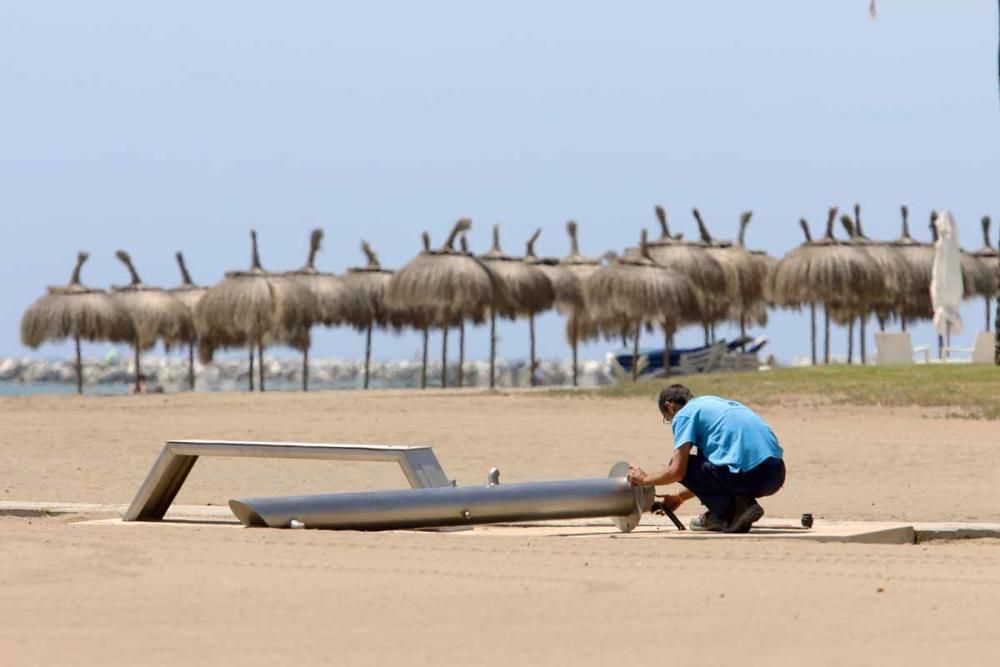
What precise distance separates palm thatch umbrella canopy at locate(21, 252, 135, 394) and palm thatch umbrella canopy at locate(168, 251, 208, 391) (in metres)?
2.34

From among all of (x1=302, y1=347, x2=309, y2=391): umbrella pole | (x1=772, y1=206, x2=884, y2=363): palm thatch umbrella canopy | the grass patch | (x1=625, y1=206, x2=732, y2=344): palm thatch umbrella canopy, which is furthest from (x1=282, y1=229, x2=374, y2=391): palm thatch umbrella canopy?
the grass patch

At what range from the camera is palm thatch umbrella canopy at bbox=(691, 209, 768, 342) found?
1660 inches

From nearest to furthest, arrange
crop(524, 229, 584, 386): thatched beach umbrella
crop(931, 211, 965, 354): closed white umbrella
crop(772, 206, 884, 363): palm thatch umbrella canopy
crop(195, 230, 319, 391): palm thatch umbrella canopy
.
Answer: crop(931, 211, 965, 354): closed white umbrella, crop(772, 206, 884, 363): palm thatch umbrella canopy, crop(195, 230, 319, 391): palm thatch umbrella canopy, crop(524, 229, 584, 386): thatched beach umbrella

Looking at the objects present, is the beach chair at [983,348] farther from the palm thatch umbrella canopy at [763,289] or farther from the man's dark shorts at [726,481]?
the man's dark shorts at [726,481]

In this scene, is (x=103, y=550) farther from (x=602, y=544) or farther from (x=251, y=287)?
(x=251, y=287)

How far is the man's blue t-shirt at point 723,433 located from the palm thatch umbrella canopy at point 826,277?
101 feet

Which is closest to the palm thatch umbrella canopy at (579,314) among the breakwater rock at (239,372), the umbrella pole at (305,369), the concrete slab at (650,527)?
the umbrella pole at (305,369)

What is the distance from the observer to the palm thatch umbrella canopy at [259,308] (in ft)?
132

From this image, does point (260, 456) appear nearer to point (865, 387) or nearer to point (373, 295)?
point (865, 387)

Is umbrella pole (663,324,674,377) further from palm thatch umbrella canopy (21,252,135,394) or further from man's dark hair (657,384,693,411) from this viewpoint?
man's dark hair (657,384,693,411)

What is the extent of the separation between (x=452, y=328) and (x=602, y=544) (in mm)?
34259

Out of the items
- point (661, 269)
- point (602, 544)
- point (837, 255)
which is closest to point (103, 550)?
point (602, 544)

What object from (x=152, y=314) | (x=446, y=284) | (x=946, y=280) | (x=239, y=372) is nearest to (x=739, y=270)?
(x=446, y=284)

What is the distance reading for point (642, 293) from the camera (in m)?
37.1
